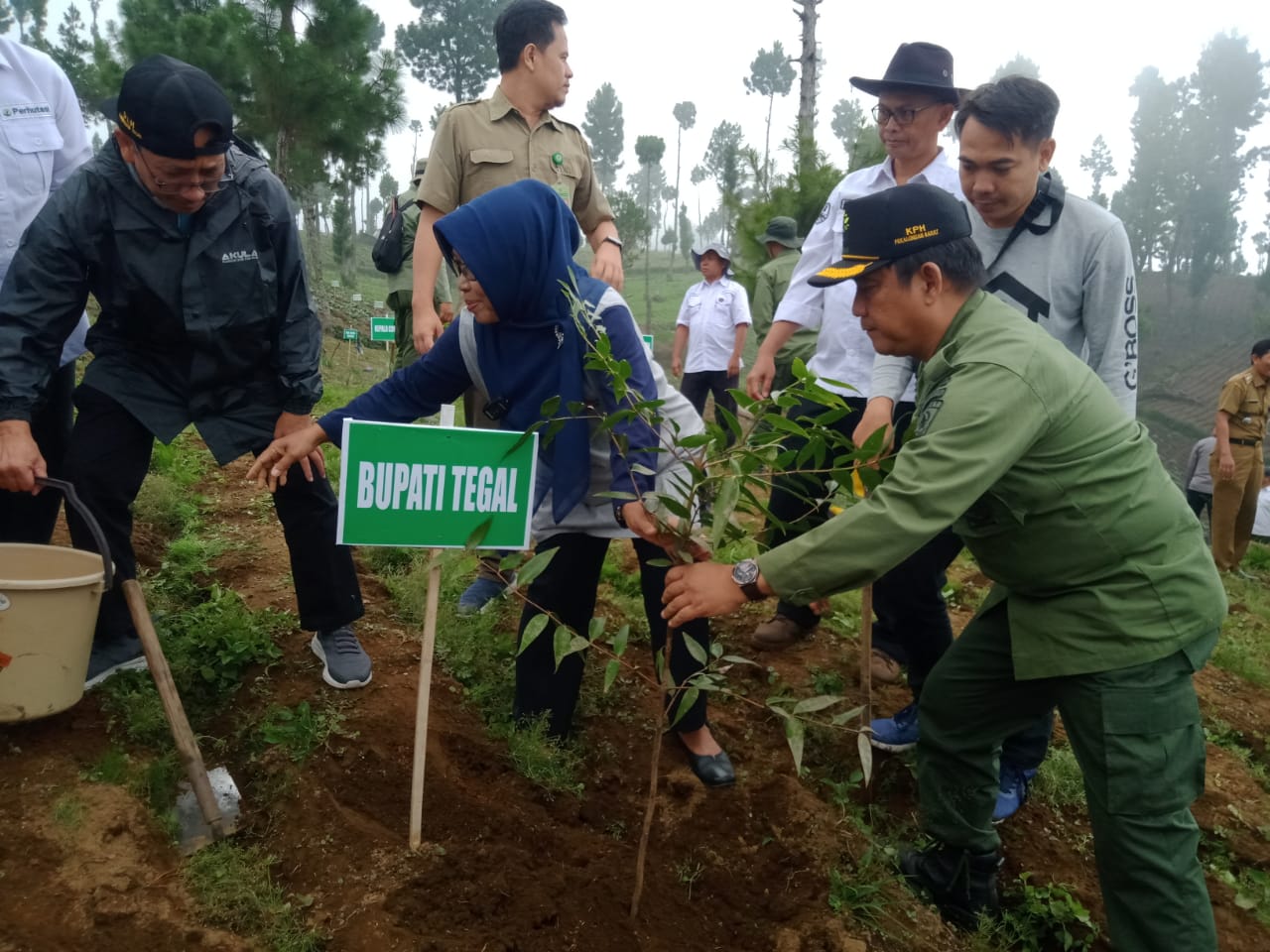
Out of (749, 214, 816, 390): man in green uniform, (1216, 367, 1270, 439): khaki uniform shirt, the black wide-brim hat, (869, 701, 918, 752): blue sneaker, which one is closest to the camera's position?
the black wide-brim hat

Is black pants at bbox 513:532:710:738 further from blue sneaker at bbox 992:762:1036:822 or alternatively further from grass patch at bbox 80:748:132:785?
grass patch at bbox 80:748:132:785

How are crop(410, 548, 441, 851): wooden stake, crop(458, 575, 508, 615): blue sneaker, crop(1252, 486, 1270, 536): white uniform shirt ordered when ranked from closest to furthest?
1. crop(410, 548, 441, 851): wooden stake
2. crop(458, 575, 508, 615): blue sneaker
3. crop(1252, 486, 1270, 536): white uniform shirt

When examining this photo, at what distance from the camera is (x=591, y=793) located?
94.2 inches

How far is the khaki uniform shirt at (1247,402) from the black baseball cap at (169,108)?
7.71 metres

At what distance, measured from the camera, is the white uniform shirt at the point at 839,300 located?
9.30 ft

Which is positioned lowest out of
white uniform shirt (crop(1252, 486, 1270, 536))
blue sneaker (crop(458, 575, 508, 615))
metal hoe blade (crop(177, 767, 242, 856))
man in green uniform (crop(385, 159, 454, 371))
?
white uniform shirt (crop(1252, 486, 1270, 536))

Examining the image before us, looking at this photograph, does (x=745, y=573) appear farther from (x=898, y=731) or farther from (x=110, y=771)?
(x=110, y=771)

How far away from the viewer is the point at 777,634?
3.39 metres

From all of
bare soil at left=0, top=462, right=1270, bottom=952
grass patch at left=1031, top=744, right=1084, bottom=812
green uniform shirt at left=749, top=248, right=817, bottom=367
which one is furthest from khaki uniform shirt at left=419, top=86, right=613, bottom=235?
green uniform shirt at left=749, top=248, right=817, bottom=367

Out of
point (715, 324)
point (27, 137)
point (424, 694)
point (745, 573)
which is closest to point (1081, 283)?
point (745, 573)

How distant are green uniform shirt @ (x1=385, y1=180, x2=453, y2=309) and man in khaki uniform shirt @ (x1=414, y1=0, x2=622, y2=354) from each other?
53 centimetres

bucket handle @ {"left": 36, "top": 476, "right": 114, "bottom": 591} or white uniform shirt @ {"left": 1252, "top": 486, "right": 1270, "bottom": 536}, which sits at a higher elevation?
bucket handle @ {"left": 36, "top": 476, "right": 114, "bottom": 591}

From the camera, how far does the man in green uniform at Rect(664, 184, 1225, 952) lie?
5.12 feet

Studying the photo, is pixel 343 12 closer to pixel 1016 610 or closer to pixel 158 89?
pixel 158 89
